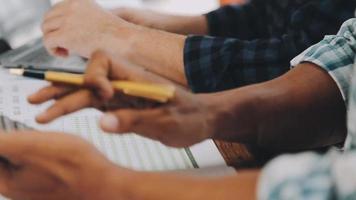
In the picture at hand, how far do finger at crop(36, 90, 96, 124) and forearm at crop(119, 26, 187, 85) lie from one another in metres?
0.37

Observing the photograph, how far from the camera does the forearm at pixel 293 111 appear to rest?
693mm

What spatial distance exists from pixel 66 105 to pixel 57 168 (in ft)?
0.29

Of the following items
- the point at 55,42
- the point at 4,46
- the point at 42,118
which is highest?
the point at 42,118

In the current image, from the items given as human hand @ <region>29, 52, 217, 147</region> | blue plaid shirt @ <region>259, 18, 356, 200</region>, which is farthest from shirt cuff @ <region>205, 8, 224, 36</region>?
blue plaid shirt @ <region>259, 18, 356, 200</region>

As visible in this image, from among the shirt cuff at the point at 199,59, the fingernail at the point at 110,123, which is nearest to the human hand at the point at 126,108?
the fingernail at the point at 110,123

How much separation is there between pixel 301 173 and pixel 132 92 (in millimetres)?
212

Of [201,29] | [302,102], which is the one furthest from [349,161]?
[201,29]

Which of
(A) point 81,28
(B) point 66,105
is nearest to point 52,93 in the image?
(B) point 66,105

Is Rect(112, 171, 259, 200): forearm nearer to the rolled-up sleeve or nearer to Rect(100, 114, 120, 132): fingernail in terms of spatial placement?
Rect(100, 114, 120, 132): fingernail

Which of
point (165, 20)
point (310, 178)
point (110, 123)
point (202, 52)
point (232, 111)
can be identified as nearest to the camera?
point (310, 178)

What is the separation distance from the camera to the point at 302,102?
0.71m

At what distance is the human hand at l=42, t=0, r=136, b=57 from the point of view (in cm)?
92

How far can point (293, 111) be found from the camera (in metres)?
0.71

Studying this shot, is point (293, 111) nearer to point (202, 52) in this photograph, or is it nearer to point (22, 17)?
point (202, 52)
